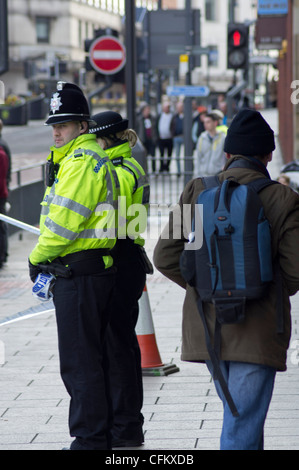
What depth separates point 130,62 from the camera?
27.1 ft

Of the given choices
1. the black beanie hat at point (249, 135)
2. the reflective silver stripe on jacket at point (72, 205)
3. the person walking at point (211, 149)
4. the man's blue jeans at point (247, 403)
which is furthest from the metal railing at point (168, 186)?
the man's blue jeans at point (247, 403)

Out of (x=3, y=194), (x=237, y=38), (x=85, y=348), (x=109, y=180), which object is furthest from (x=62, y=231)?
(x=237, y=38)

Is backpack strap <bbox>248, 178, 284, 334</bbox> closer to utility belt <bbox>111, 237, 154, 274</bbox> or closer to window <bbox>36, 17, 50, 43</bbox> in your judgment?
utility belt <bbox>111, 237, 154, 274</bbox>

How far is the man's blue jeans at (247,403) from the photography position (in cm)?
393

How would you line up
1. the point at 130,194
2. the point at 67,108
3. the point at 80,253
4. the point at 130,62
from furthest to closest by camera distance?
the point at 130,62 < the point at 130,194 < the point at 67,108 < the point at 80,253

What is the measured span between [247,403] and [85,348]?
1.12m

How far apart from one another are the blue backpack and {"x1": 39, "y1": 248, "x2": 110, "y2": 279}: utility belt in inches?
37.1

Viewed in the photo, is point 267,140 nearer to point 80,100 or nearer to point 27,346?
point 80,100

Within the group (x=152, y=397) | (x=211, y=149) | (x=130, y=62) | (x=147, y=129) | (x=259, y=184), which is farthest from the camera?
(x=147, y=129)

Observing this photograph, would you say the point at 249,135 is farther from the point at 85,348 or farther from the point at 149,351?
the point at 149,351

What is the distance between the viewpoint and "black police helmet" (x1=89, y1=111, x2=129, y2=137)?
541 cm

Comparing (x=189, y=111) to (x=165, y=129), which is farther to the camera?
(x=165, y=129)

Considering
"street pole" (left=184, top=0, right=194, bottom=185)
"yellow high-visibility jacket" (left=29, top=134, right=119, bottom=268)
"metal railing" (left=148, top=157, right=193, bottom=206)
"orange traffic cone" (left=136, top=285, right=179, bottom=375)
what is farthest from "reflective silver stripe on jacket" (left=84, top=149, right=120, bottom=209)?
"street pole" (left=184, top=0, right=194, bottom=185)
